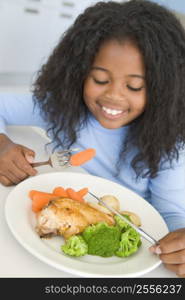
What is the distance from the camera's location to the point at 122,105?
98 centimetres

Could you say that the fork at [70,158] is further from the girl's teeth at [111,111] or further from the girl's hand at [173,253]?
the girl's hand at [173,253]

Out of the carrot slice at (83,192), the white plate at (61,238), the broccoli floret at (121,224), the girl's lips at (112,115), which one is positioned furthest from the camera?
the girl's lips at (112,115)

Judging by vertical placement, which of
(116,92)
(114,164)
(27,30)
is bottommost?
(114,164)

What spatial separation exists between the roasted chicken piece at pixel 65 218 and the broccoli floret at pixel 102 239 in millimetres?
24

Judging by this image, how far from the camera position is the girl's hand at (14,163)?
0.97 m

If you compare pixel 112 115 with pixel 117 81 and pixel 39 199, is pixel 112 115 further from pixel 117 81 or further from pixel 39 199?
pixel 39 199

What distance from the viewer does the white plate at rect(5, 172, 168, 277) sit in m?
0.71

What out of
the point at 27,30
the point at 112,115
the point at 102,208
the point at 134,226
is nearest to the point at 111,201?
the point at 102,208

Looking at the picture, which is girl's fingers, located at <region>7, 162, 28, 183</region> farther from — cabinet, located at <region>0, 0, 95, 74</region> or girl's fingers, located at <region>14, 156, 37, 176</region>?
cabinet, located at <region>0, 0, 95, 74</region>

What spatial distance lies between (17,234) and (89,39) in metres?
0.51

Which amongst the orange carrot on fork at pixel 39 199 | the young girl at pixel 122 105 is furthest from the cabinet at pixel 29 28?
the orange carrot on fork at pixel 39 199

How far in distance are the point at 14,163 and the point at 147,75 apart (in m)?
0.41

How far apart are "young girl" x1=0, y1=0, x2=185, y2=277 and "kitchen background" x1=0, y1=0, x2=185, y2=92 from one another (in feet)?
4.16

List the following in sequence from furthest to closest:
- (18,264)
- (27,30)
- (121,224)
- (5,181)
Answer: (27,30) → (5,181) → (121,224) → (18,264)
